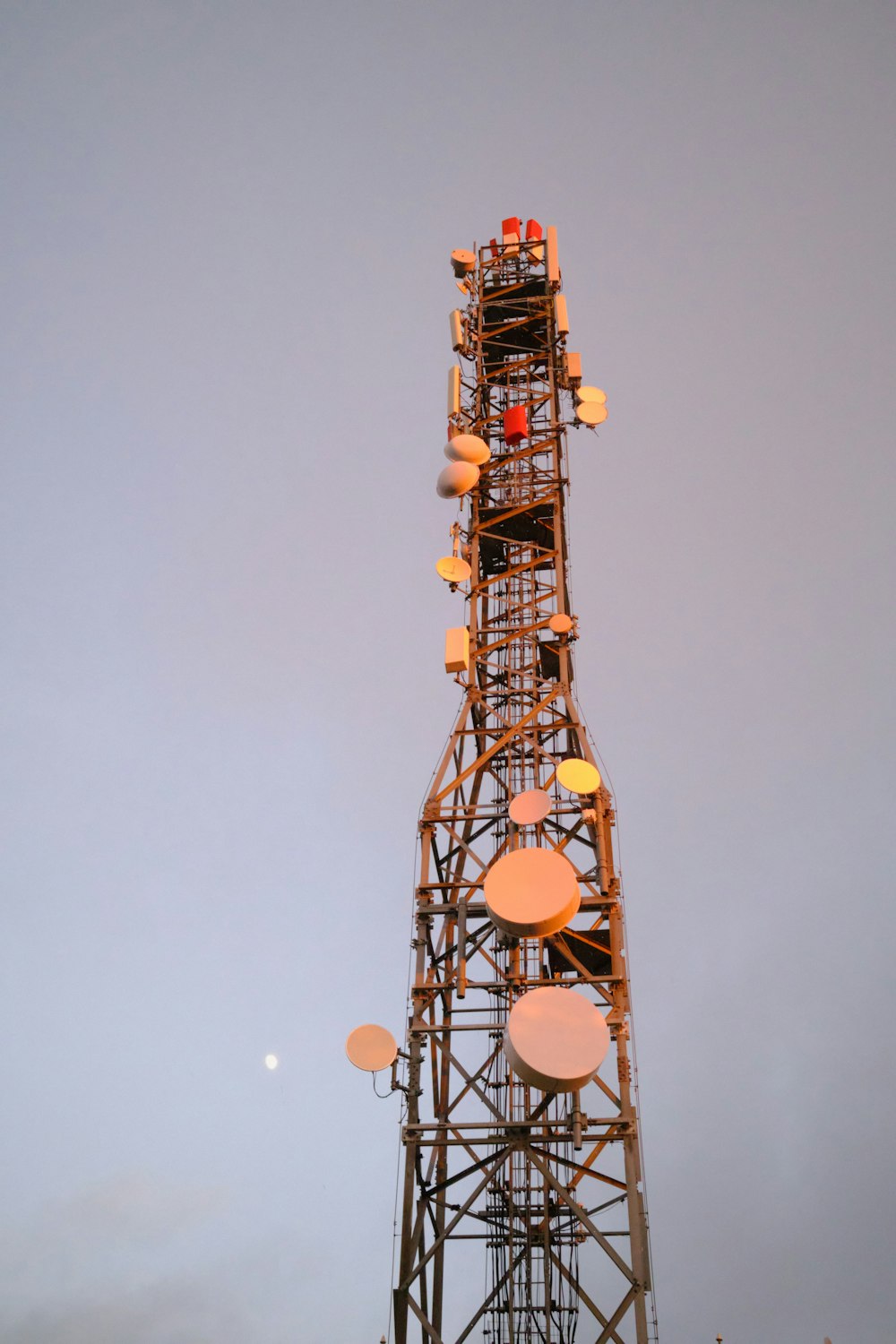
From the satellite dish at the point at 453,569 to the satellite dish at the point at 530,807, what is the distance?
5429mm

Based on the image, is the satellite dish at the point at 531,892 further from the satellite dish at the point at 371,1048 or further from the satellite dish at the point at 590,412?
the satellite dish at the point at 590,412

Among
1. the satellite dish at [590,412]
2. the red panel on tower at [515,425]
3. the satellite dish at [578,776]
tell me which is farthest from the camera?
the satellite dish at [590,412]

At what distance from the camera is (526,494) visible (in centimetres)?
2333

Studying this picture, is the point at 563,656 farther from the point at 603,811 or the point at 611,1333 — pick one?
the point at 611,1333

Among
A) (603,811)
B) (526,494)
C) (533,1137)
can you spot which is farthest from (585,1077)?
(526,494)

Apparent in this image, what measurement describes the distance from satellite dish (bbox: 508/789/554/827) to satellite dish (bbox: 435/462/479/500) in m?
6.70

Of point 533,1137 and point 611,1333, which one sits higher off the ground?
point 533,1137

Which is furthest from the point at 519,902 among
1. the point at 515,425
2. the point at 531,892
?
the point at 515,425

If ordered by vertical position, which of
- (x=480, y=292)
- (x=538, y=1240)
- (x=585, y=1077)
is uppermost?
(x=480, y=292)

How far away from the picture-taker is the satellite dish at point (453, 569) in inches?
858

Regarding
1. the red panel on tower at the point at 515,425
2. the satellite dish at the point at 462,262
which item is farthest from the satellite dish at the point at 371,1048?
the satellite dish at the point at 462,262

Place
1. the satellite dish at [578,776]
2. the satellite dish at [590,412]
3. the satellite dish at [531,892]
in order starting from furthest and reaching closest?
the satellite dish at [590,412] → the satellite dish at [578,776] → the satellite dish at [531,892]

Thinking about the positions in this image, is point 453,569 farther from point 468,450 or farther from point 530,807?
point 530,807

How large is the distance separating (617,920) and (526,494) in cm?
972
